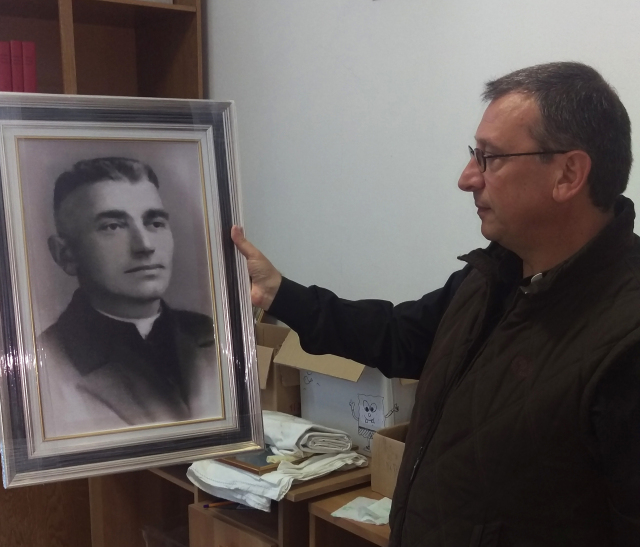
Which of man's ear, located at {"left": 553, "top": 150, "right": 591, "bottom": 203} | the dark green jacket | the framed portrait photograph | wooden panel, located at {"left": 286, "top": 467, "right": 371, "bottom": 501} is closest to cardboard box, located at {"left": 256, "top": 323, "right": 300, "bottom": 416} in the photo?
wooden panel, located at {"left": 286, "top": 467, "right": 371, "bottom": 501}

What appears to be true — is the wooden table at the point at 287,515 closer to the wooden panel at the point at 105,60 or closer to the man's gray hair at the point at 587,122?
the man's gray hair at the point at 587,122

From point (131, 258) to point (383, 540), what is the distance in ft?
2.57

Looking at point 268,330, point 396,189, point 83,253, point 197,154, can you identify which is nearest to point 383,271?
point 396,189

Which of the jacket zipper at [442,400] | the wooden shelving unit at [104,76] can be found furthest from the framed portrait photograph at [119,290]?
the wooden shelving unit at [104,76]

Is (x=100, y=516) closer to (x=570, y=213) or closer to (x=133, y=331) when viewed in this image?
(x=133, y=331)

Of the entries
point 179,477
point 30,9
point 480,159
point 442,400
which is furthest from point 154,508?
point 480,159

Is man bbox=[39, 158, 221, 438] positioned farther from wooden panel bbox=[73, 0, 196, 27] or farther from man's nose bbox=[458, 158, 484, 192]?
wooden panel bbox=[73, 0, 196, 27]

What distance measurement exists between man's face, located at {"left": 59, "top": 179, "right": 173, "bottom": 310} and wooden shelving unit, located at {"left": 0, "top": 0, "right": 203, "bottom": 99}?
4.15 feet

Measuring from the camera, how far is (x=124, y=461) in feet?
3.91

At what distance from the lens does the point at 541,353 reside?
1046 mm

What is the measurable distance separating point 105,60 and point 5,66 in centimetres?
61

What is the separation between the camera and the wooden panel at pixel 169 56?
2.65 meters

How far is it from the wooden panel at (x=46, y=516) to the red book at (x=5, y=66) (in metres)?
1.34

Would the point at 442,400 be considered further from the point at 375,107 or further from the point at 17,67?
the point at 17,67
